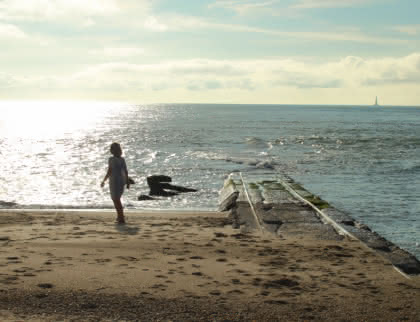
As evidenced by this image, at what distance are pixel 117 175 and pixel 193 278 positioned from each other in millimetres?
5063

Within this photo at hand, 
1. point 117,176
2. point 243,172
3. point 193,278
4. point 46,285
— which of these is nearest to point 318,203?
point 117,176

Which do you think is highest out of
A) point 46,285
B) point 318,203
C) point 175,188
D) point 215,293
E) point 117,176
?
point 117,176

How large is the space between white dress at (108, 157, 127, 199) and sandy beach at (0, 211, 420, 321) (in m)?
1.51

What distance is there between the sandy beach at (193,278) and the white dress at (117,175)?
151cm

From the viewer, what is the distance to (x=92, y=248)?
8.19 m

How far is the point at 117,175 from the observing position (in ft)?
36.5

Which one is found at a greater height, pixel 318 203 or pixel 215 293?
pixel 215 293

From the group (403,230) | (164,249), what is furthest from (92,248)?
(403,230)

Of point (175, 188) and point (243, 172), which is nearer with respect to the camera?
point (175, 188)

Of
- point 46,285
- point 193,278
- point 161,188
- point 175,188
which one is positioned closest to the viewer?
point 46,285

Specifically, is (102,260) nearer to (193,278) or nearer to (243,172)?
(193,278)

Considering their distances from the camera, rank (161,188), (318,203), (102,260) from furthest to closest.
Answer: (161,188) < (318,203) < (102,260)

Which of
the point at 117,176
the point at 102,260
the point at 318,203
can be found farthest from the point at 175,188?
the point at 102,260

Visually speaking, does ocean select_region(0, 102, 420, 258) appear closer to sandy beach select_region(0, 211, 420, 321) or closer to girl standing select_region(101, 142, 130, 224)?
sandy beach select_region(0, 211, 420, 321)
